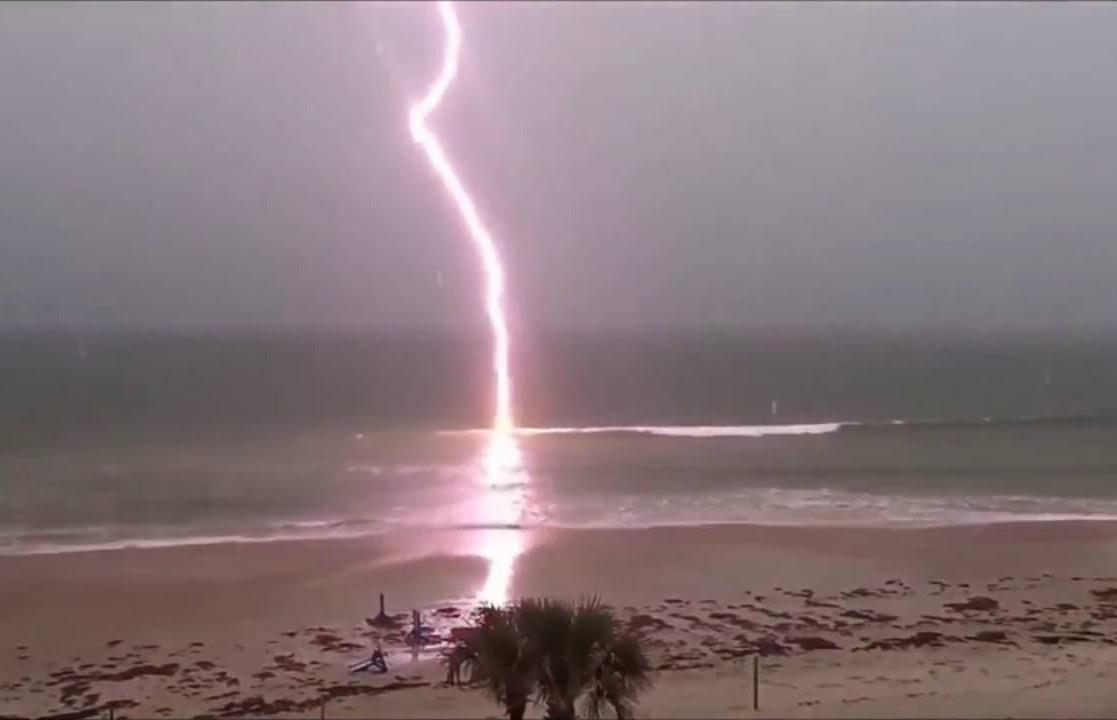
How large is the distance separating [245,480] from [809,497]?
15794 mm

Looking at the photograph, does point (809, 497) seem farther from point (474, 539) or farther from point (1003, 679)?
point (1003, 679)

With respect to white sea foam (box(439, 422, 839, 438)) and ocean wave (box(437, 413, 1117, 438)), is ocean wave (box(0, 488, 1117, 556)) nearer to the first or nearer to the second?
white sea foam (box(439, 422, 839, 438))

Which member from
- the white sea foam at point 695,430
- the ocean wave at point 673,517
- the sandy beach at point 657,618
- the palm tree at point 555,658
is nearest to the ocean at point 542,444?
the ocean wave at point 673,517

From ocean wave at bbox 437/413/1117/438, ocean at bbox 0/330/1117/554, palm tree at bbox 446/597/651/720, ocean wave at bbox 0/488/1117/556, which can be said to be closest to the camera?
palm tree at bbox 446/597/651/720

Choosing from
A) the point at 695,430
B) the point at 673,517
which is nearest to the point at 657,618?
the point at 673,517

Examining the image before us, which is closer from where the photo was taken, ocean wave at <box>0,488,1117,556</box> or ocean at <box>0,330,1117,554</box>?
ocean wave at <box>0,488,1117,556</box>

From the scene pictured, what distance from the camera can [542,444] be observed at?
151 feet

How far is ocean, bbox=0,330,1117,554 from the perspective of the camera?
2873cm

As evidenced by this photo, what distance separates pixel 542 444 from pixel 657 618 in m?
28.5

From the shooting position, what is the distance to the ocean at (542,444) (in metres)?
28.7

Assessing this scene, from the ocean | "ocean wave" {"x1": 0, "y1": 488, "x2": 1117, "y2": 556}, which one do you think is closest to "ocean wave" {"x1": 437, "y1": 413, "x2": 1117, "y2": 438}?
the ocean

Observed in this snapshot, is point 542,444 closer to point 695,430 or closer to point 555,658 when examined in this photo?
point 695,430

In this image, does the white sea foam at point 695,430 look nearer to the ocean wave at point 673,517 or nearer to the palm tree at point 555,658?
the ocean wave at point 673,517

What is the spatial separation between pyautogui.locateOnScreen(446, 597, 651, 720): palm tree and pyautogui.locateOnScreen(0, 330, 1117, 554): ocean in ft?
57.4
